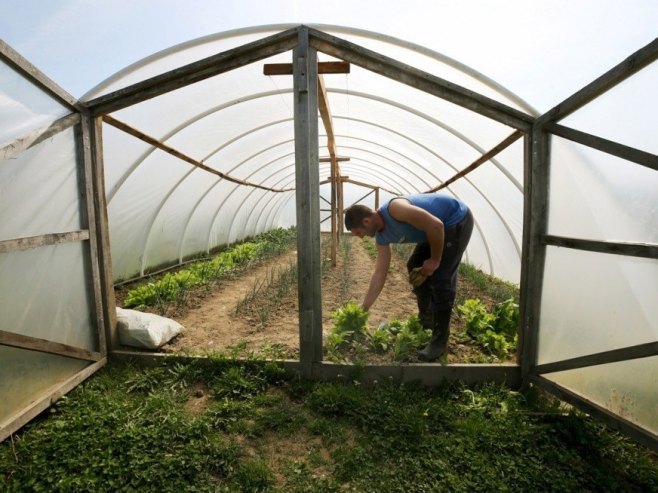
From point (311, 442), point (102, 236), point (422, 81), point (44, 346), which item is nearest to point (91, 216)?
point (102, 236)

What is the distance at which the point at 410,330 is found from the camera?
3951 millimetres

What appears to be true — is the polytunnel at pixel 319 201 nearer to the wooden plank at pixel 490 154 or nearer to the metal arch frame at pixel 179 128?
the wooden plank at pixel 490 154

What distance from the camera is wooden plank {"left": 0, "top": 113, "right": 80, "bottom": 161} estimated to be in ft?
8.24

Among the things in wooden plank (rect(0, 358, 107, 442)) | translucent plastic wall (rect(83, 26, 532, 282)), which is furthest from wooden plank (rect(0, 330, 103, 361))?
translucent plastic wall (rect(83, 26, 532, 282))

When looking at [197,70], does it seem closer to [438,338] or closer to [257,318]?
[257,318]

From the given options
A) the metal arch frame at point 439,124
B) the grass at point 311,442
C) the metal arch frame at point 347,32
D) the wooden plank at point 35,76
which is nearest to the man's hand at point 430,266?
the grass at point 311,442

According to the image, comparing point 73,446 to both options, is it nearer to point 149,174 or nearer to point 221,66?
point 221,66

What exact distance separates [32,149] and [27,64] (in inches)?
23.7

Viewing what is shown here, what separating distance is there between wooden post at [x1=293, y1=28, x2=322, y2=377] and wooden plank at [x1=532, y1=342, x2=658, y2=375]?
77.9 inches

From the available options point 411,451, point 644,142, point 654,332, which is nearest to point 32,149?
point 411,451

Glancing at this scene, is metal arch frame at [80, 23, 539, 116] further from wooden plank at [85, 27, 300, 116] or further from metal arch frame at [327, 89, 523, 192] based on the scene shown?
metal arch frame at [327, 89, 523, 192]

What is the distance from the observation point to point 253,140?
25.4ft

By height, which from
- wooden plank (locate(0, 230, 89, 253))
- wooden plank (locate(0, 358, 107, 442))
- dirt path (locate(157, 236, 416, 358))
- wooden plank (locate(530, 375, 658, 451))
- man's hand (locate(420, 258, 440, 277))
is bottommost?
Result: dirt path (locate(157, 236, 416, 358))

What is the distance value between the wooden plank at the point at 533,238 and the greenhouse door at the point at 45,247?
395cm
